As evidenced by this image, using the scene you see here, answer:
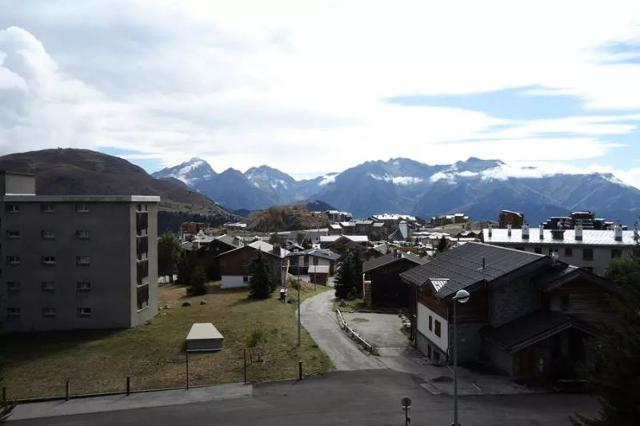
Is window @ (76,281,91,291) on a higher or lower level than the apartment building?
lower

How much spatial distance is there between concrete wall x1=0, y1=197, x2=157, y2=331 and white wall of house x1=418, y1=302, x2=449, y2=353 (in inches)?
1055

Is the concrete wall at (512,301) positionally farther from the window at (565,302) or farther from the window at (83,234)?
the window at (83,234)

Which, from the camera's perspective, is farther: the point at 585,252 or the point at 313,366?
the point at 585,252

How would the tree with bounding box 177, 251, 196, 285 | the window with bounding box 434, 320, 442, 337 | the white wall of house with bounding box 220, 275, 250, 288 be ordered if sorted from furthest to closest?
the tree with bounding box 177, 251, 196, 285
the white wall of house with bounding box 220, 275, 250, 288
the window with bounding box 434, 320, 442, 337

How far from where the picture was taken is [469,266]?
41250 millimetres

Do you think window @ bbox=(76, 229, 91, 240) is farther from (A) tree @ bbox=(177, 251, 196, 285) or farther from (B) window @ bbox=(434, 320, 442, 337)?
(A) tree @ bbox=(177, 251, 196, 285)

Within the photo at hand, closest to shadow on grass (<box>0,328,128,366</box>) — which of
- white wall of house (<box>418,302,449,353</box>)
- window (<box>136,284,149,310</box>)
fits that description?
window (<box>136,284,149,310</box>)

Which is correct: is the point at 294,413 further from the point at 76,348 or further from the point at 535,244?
the point at 535,244

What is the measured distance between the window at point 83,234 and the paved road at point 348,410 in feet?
81.0

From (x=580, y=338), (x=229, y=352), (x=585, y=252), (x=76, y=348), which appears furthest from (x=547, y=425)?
(x=585, y=252)

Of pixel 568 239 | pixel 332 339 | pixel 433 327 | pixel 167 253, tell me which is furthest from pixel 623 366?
pixel 167 253

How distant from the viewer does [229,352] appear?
Result: 43.0m

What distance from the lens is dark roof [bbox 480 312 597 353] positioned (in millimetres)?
32406

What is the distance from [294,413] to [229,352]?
15.0 m
